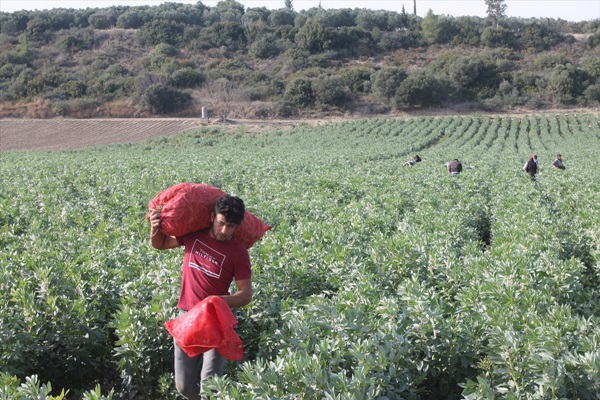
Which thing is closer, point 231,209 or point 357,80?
point 231,209

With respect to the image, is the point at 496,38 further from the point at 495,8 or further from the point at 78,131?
the point at 78,131

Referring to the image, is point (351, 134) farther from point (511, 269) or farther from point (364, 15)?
point (364, 15)

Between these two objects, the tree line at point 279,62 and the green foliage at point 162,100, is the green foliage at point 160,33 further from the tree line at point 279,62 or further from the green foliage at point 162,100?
the green foliage at point 162,100

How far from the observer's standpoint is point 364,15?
283 feet

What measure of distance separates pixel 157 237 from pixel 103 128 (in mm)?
45397

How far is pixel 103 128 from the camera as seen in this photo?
46500mm

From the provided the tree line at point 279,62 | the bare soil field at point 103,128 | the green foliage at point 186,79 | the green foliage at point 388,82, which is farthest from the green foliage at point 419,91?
the green foliage at point 186,79

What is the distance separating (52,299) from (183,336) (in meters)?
1.57

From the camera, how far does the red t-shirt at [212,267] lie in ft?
12.8

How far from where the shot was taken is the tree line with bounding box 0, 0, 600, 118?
177ft

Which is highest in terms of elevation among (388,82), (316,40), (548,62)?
(316,40)

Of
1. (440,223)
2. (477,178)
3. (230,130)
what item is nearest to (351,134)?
(230,130)

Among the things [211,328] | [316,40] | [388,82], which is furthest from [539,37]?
[211,328]

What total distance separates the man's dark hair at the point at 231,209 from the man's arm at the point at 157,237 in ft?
1.85
